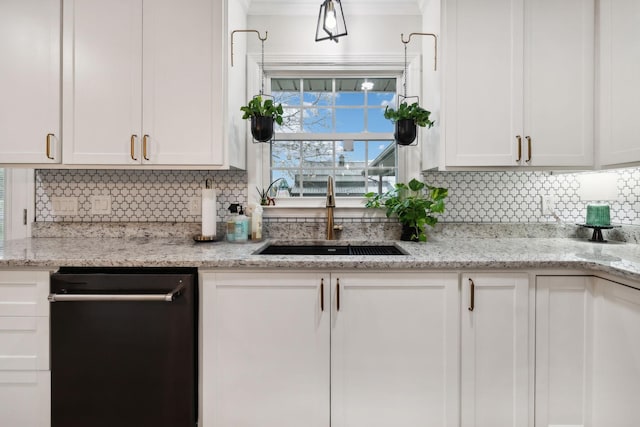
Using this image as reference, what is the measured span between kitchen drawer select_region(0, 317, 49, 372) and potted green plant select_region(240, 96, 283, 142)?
4.49 feet

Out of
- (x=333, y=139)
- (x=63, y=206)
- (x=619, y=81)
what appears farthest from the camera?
(x=333, y=139)

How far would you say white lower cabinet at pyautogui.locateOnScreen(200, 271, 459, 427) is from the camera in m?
1.38

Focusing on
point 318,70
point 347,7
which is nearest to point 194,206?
point 318,70

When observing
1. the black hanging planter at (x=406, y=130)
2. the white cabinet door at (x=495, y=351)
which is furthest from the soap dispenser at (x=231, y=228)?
the white cabinet door at (x=495, y=351)

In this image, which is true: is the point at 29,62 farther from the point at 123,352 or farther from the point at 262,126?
the point at 123,352

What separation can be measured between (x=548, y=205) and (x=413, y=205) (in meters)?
0.96

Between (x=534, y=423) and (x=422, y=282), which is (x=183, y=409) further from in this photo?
(x=534, y=423)

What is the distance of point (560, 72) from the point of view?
5.73ft

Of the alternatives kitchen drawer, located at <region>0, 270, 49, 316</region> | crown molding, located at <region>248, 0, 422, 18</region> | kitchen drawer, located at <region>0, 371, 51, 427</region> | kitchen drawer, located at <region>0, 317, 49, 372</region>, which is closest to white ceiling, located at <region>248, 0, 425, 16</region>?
crown molding, located at <region>248, 0, 422, 18</region>

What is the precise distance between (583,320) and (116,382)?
6.77ft

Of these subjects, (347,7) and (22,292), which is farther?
(347,7)

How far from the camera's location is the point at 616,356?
4.22 ft

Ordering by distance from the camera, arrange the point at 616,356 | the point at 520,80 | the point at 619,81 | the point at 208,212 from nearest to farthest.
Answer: the point at 616,356, the point at 619,81, the point at 520,80, the point at 208,212

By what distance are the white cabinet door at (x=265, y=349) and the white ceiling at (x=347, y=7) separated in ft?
5.77
